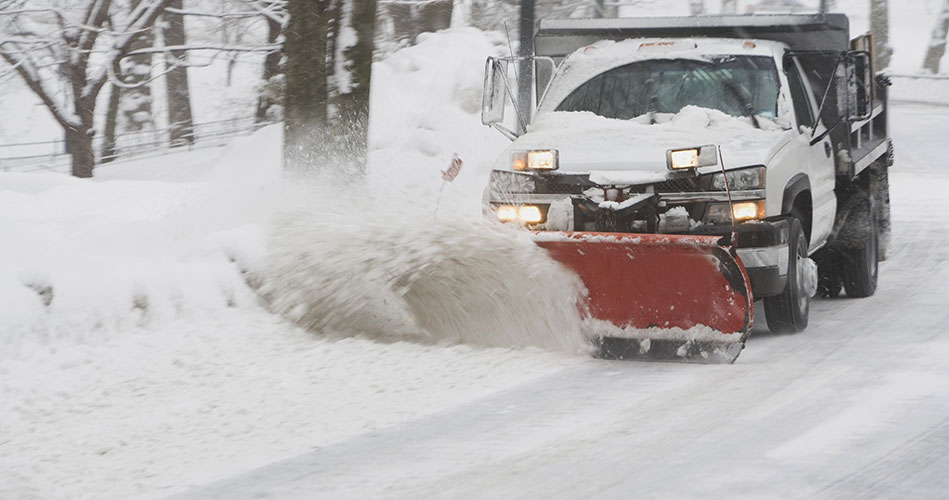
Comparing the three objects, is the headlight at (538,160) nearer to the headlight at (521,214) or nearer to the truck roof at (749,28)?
the headlight at (521,214)

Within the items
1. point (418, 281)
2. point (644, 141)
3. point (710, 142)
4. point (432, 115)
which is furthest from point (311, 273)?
point (432, 115)

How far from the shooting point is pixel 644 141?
7.40 m

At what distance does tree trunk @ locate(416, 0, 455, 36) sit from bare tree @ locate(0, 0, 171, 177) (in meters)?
4.72

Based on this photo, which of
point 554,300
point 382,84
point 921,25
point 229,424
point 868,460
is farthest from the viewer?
point 921,25

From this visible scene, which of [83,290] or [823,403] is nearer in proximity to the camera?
[823,403]

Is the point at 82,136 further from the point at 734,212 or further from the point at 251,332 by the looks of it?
the point at 734,212

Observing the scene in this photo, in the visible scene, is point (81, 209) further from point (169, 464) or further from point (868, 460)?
point (868, 460)

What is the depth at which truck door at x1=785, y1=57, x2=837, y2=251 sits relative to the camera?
26.7ft

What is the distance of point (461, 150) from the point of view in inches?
643

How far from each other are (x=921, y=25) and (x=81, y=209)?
59.7 meters

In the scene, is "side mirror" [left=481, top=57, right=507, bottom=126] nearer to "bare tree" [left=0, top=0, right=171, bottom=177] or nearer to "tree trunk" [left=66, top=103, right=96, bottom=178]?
"bare tree" [left=0, top=0, right=171, bottom=177]

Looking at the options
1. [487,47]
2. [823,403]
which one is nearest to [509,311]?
[823,403]

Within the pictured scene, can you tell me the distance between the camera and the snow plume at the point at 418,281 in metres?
7.13

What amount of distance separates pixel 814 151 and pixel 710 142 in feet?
4.20
